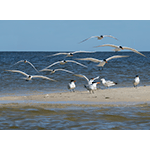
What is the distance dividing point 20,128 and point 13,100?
5519mm

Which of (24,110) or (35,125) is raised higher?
(24,110)

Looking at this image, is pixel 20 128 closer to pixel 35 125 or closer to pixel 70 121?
pixel 35 125

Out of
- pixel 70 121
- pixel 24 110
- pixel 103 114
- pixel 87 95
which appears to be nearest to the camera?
pixel 70 121

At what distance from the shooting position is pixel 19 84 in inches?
895

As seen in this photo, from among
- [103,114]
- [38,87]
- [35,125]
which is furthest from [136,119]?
[38,87]

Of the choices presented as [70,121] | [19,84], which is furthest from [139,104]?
[19,84]

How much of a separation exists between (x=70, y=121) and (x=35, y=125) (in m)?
1.22

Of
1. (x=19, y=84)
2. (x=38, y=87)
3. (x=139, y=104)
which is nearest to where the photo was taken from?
(x=139, y=104)

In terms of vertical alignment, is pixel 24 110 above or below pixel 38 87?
below

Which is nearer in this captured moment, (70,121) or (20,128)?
(20,128)

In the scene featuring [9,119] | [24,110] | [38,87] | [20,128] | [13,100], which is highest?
[38,87]

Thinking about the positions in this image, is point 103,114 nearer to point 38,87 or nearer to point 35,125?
point 35,125

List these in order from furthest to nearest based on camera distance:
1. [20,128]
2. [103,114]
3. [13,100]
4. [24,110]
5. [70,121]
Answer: [13,100] → [24,110] → [103,114] → [70,121] → [20,128]

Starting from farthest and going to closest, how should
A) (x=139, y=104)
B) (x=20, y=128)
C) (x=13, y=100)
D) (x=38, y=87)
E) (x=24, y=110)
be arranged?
(x=38, y=87)
(x=13, y=100)
(x=139, y=104)
(x=24, y=110)
(x=20, y=128)
